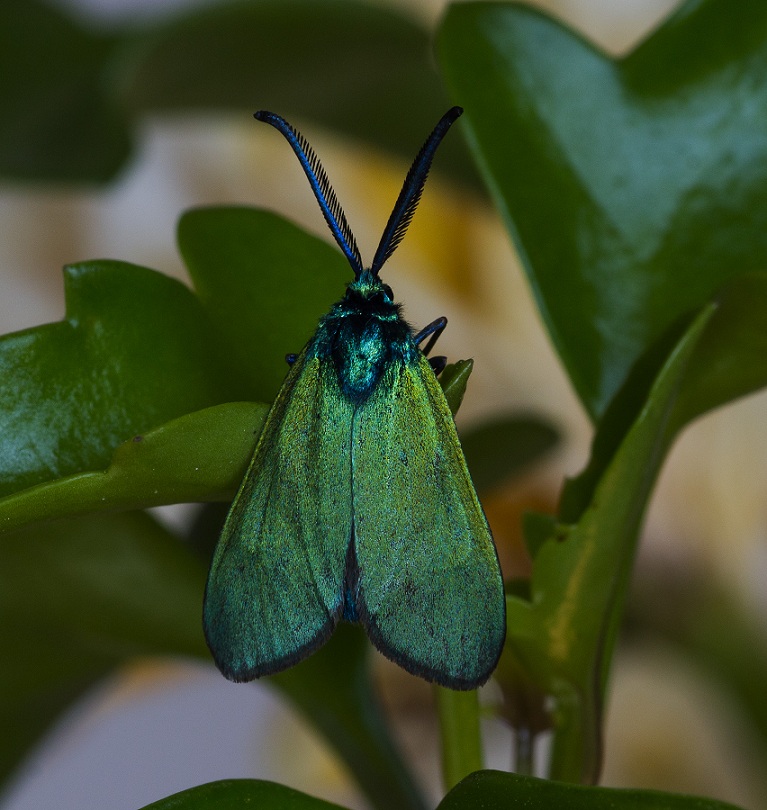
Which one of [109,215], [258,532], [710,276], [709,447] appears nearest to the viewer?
[258,532]

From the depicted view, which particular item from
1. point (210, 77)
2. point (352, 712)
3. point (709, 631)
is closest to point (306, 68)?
point (210, 77)

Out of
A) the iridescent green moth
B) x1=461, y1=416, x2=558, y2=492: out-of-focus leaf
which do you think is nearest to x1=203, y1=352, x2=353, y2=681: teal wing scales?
the iridescent green moth

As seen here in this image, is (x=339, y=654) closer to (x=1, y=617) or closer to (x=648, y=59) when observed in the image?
(x=1, y=617)

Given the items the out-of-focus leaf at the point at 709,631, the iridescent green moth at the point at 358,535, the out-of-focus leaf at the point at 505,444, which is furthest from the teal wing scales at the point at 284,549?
the out-of-focus leaf at the point at 709,631


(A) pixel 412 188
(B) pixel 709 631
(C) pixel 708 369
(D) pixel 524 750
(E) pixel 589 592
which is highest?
(A) pixel 412 188

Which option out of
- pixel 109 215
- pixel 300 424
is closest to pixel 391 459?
pixel 300 424

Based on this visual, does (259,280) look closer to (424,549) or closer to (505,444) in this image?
(424,549)
